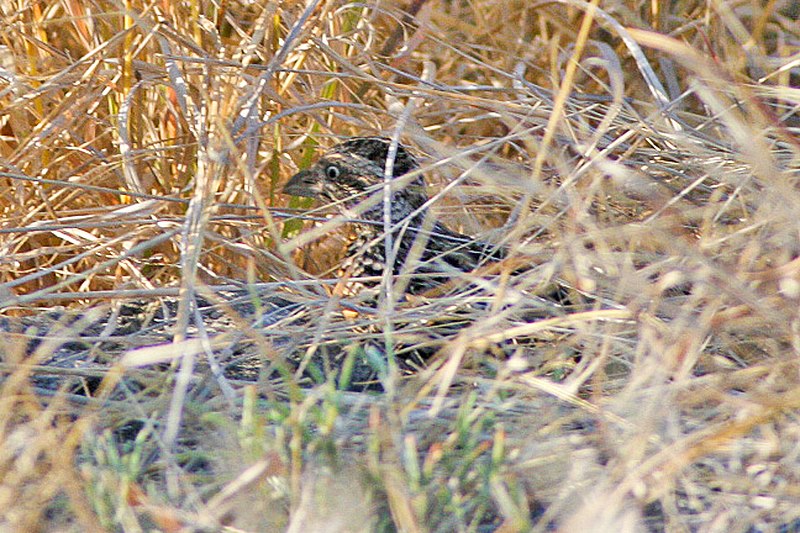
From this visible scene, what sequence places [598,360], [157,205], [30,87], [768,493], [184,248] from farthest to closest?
[30,87]
[157,205]
[184,248]
[598,360]
[768,493]

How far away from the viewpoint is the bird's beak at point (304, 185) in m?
4.48

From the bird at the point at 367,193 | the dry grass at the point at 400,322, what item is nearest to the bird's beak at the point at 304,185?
the bird at the point at 367,193

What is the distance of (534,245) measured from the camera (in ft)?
11.0

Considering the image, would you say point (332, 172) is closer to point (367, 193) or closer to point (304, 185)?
point (304, 185)

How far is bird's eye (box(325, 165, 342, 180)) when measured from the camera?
174 inches

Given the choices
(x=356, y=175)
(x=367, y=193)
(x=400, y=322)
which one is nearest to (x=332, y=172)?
(x=356, y=175)

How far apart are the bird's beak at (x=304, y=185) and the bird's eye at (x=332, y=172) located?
0.05m

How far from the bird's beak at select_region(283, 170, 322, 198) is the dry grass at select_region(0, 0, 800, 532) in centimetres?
12

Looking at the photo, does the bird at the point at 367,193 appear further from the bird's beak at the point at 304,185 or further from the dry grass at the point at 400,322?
the dry grass at the point at 400,322

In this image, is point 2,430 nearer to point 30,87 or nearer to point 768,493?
point 768,493

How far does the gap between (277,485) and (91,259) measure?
1.95 meters

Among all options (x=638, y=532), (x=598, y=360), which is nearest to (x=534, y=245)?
(x=598, y=360)

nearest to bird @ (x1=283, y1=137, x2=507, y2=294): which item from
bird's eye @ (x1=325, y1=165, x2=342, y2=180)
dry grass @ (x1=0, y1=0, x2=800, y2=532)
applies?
bird's eye @ (x1=325, y1=165, x2=342, y2=180)

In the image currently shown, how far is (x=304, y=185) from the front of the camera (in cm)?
451
